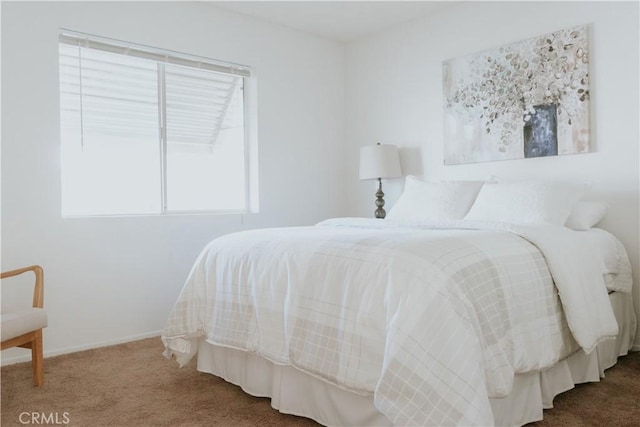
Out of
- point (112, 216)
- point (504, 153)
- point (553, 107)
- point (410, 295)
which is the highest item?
point (553, 107)

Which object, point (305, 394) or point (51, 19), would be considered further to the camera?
point (51, 19)

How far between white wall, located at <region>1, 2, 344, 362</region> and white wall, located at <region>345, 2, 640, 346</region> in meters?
0.34

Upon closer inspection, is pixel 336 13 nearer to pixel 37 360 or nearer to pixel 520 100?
pixel 520 100

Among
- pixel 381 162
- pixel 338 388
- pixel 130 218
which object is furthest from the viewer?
pixel 381 162

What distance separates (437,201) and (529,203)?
2.06 feet

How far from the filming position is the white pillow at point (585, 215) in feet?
9.35

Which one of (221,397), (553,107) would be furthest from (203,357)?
(553,107)

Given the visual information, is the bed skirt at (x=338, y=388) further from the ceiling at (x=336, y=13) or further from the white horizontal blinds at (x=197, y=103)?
the ceiling at (x=336, y=13)

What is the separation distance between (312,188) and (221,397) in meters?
2.47

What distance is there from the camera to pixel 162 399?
2322 millimetres

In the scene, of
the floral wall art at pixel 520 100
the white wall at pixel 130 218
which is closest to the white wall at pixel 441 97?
the floral wall art at pixel 520 100

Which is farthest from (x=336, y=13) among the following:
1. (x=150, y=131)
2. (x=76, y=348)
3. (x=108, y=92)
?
(x=76, y=348)

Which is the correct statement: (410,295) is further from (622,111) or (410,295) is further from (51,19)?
(51,19)

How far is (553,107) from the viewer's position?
3277 mm
